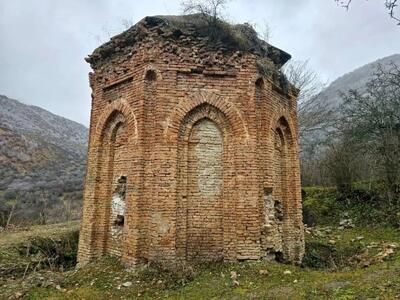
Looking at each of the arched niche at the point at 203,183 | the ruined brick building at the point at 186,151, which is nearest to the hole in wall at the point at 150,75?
the ruined brick building at the point at 186,151

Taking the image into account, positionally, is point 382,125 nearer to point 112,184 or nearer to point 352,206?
point 352,206

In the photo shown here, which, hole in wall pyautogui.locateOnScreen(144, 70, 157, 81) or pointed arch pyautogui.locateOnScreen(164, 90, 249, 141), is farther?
hole in wall pyautogui.locateOnScreen(144, 70, 157, 81)

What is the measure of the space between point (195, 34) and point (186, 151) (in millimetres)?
2946

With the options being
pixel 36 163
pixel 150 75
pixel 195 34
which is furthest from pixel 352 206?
pixel 36 163

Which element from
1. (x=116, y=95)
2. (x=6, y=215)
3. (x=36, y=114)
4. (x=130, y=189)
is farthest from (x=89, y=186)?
(x=36, y=114)

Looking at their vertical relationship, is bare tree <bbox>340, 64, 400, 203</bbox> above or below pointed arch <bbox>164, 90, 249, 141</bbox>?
above

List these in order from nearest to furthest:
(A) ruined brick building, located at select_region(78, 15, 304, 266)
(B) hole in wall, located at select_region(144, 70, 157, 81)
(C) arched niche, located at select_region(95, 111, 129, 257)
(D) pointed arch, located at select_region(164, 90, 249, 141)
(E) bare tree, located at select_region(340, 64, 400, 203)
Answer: (A) ruined brick building, located at select_region(78, 15, 304, 266) → (D) pointed arch, located at select_region(164, 90, 249, 141) → (B) hole in wall, located at select_region(144, 70, 157, 81) → (C) arched niche, located at select_region(95, 111, 129, 257) → (E) bare tree, located at select_region(340, 64, 400, 203)

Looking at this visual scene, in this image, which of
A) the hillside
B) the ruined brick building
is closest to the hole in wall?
the ruined brick building

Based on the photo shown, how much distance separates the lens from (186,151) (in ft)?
28.2

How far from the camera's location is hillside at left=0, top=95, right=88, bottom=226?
76.8 ft

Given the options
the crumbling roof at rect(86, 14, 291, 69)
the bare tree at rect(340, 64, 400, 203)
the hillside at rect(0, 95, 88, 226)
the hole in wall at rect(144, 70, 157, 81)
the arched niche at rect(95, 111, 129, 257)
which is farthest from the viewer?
the hillside at rect(0, 95, 88, 226)

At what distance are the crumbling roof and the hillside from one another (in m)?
13.3

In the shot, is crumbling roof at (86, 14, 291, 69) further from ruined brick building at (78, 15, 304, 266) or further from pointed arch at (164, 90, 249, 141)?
pointed arch at (164, 90, 249, 141)

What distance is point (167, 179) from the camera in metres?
8.20
